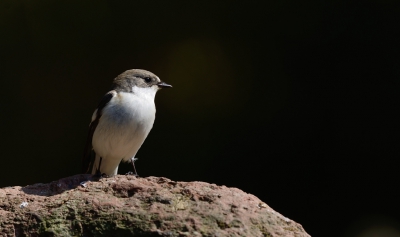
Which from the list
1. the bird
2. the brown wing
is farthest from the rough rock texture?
the brown wing

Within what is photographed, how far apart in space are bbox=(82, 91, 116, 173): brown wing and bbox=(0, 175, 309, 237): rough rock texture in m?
1.38

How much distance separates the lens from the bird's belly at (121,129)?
4035 millimetres

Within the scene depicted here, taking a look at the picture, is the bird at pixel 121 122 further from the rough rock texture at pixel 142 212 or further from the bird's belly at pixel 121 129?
the rough rock texture at pixel 142 212

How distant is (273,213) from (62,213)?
3.30ft

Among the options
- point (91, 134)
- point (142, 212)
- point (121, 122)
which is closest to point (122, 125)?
point (121, 122)

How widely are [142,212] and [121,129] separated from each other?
1.56 metres

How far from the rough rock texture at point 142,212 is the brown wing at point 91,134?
1376mm

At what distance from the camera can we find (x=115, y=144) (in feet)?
13.5

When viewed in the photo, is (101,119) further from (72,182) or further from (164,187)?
(164,187)

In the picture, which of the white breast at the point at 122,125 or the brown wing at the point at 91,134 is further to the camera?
the brown wing at the point at 91,134

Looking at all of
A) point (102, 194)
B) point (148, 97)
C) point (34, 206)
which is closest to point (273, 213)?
point (102, 194)

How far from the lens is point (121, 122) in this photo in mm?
4031

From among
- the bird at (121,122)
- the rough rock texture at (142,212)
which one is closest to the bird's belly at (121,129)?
the bird at (121,122)

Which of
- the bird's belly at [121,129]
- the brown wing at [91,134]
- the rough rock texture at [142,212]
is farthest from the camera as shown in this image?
the brown wing at [91,134]
